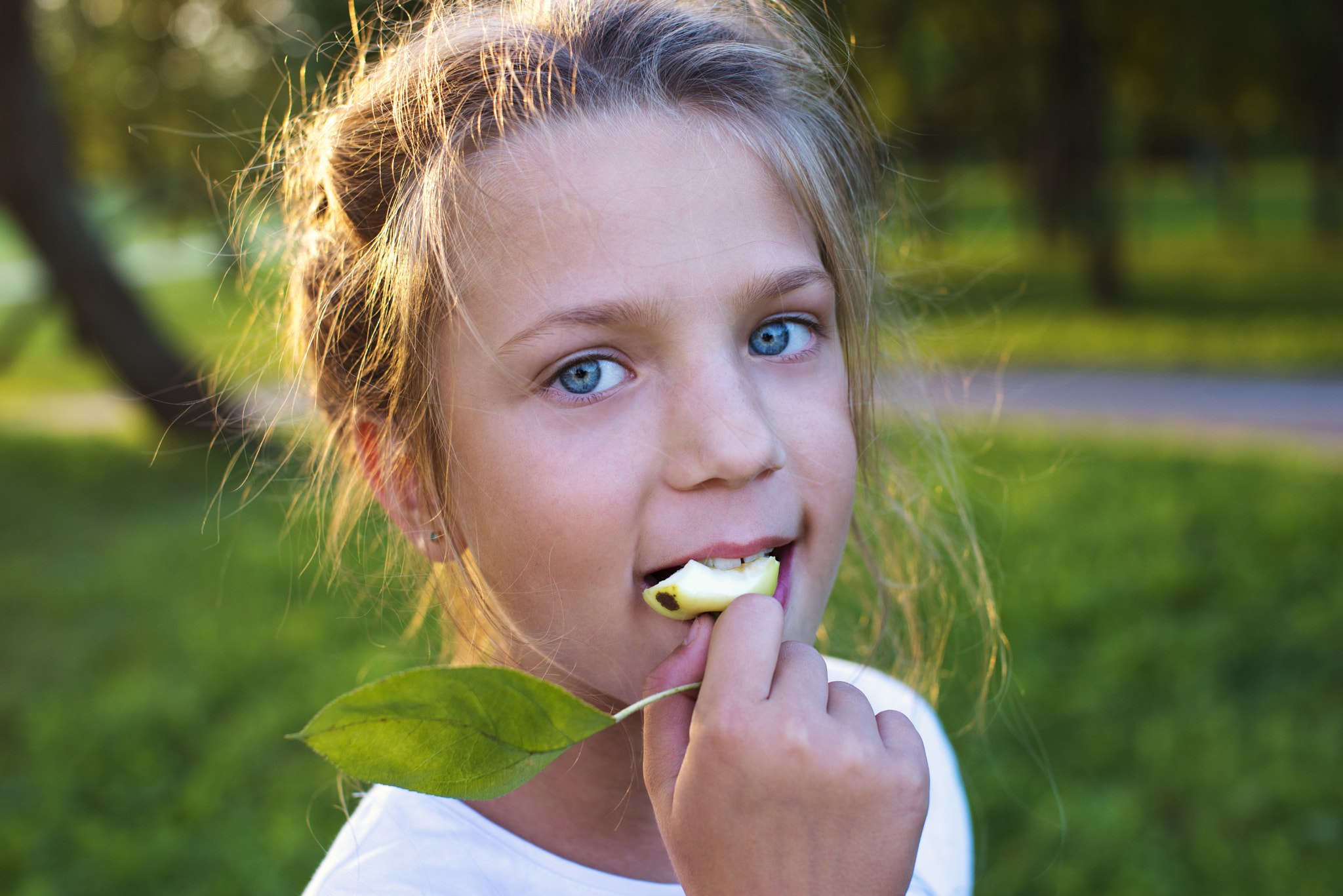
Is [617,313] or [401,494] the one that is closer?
[617,313]

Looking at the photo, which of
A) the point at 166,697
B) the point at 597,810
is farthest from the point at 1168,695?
the point at 166,697

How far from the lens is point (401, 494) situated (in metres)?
1.60

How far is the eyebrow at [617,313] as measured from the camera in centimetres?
129

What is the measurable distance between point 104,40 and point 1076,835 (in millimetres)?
14446

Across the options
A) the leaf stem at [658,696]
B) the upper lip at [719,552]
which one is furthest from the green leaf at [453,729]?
the upper lip at [719,552]

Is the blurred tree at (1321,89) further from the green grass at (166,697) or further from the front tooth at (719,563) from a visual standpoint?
the front tooth at (719,563)

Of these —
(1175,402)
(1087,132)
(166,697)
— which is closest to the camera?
(166,697)

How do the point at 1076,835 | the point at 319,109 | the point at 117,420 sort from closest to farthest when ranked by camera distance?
the point at 319,109 → the point at 1076,835 → the point at 117,420

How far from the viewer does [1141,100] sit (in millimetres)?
17812

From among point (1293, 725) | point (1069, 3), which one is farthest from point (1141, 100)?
point (1293, 725)

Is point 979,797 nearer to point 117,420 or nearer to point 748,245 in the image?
point 748,245

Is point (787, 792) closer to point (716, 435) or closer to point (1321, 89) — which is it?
point (716, 435)

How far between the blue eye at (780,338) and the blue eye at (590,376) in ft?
0.65

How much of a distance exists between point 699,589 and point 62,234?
8.51 m
